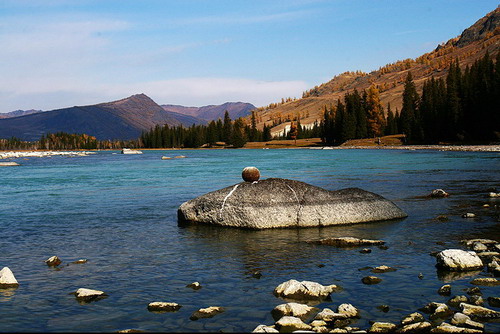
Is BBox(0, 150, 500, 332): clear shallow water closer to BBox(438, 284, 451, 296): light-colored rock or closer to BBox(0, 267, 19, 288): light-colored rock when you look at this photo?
BBox(438, 284, 451, 296): light-colored rock

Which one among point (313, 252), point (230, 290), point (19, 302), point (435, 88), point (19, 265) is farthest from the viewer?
point (435, 88)

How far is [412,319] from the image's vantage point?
8695 mm

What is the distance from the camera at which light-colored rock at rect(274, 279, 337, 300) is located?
10.2 m

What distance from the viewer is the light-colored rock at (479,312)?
8.82 metres

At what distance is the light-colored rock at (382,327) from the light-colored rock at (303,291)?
74.2 inches

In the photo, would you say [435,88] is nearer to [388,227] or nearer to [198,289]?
[388,227]

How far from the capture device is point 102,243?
16359 mm

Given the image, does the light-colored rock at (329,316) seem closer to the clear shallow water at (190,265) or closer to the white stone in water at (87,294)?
the clear shallow water at (190,265)

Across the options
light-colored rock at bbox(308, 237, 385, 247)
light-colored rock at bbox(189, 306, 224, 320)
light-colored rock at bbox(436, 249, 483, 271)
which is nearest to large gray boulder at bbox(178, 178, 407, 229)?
light-colored rock at bbox(308, 237, 385, 247)

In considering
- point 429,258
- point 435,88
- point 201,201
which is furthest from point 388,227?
point 435,88

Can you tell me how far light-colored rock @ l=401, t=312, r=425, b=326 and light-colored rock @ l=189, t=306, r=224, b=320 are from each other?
3.61 m

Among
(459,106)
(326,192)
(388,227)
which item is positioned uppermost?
(459,106)

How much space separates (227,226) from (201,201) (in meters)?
1.78

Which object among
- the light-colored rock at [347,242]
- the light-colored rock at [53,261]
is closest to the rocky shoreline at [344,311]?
the light-colored rock at [53,261]
